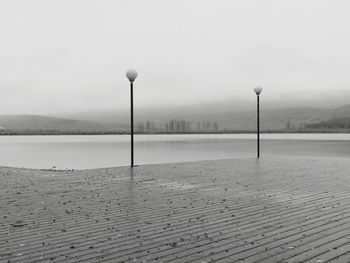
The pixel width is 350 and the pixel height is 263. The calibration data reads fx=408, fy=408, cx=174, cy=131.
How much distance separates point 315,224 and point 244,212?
1.23 meters

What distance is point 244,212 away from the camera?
6793 millimetres

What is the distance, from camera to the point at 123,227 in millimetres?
5828

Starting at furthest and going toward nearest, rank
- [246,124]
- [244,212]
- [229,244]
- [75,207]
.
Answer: [246,124]
[75,207]
[244,212]
[229,244]

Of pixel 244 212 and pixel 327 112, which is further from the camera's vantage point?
pixel 327 112

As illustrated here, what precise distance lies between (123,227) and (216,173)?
738cm

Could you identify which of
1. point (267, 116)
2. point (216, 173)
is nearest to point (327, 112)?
point (267, 116)

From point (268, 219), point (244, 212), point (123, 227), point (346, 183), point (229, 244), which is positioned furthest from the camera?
point (346, 183)

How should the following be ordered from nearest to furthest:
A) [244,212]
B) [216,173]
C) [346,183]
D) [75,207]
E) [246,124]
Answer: [244,212] < [75,207] < [346,183] < [216,173] < [246,124]

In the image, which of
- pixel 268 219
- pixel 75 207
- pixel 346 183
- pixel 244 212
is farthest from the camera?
pixel 346 183

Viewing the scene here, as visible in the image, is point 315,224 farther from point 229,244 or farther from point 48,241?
point 48,241

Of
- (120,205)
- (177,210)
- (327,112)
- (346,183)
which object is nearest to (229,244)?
(177,210)

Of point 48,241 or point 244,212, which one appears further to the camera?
point 244,212

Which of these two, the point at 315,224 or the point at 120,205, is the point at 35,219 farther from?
the point at 315,224

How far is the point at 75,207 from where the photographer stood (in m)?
7.28
